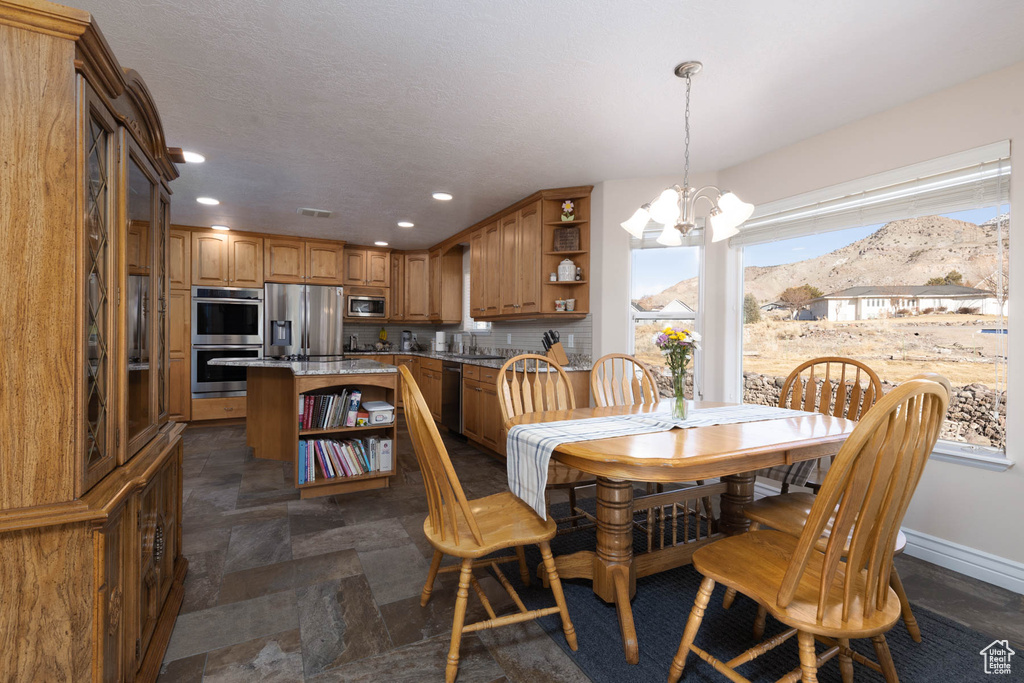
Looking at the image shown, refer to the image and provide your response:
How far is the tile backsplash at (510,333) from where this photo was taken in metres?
4.22

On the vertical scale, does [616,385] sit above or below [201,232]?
below

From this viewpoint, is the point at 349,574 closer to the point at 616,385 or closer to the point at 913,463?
the point at 616,385

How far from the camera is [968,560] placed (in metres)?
2.31

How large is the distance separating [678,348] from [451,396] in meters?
3.50

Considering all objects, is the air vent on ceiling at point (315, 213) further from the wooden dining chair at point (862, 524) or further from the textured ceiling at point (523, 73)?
the wooden dining chair at point (862, 524)

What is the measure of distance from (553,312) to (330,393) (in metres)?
1.91

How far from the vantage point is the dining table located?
1.47 metres

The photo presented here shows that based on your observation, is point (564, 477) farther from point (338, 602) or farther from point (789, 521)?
point (338, 602)

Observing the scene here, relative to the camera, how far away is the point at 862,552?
1156mm

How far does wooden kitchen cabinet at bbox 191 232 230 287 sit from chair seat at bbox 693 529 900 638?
5961mm

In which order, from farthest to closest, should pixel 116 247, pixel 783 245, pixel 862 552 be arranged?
pixel 783 245
pixel 116 247
pixel 862 552

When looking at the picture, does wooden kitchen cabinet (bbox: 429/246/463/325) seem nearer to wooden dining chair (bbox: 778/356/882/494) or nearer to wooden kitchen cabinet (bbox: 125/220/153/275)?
wooden dining chair (bbox: 778/356/882/494)

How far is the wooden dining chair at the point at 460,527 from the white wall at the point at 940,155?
2.14 meters

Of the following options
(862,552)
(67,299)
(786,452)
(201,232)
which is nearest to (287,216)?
(201,232)
